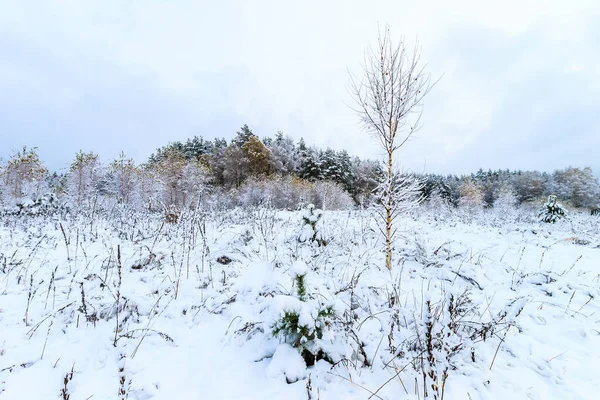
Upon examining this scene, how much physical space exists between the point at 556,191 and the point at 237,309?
59.2 m

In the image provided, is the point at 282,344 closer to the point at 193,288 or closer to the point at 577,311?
the point at 193,288

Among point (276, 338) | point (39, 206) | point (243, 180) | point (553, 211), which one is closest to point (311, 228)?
point (276, 338)

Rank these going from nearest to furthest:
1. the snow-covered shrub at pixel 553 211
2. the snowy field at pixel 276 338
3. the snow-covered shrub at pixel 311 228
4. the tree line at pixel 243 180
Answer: the snowy field at pixel 276 338 → the snow-covered shrub at pixel 311 228 → the snow-covered shrub at pixel 553 211 → the tree line at pixel 243 180

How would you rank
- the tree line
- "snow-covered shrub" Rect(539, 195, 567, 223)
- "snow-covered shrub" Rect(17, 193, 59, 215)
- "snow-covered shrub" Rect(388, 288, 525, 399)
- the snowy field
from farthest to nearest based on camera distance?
1. the tree line
2. "snow-covered shrub" Rect(539, 195, 567, 223)
3. "snow-covered shrub" Rect(17, 193, 59, 215)
4. the snowy field
5. "snow-covered shrub" Rect(388, 288, 525, 399)

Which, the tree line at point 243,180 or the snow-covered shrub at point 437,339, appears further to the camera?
the tree line at point 243,180

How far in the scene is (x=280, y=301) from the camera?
188cm

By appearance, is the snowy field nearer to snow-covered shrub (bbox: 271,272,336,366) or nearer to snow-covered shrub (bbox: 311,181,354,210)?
snow-covered shrub (bbox: 271,272,336,366)

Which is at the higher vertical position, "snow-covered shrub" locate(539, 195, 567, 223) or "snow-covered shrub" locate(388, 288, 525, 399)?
"snow-covered shrub" locate(539, 195, 567, 223)

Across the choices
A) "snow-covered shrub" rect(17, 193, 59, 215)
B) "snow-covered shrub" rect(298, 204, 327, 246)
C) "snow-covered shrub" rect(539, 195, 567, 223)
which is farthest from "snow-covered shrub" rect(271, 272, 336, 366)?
"snow-covered shrub" rect(539, 195, 567, 223)

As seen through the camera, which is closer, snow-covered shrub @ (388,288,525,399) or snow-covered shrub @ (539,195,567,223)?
snow-covered shrub @ (388,288,525,399)

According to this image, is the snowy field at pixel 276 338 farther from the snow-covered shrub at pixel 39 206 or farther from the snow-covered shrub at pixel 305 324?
the snow-covered shrub at pixel 39 206

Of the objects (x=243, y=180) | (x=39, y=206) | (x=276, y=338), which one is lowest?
(x=276, y=338)

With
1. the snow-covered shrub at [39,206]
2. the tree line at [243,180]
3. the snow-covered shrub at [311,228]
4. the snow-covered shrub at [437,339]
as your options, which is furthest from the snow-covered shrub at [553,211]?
the snow-covered shrub at [39,206]

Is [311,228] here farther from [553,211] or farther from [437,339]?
[553,211]
